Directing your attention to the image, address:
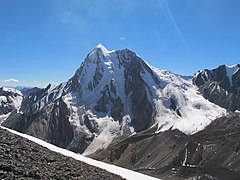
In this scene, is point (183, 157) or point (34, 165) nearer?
point (34, 165)

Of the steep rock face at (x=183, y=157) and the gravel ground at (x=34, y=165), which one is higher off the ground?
the steep rock face at (x=183, y=157)

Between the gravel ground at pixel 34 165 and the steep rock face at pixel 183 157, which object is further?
the steep rock face at pixel 183 157

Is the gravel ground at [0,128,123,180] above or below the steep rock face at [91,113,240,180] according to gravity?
below

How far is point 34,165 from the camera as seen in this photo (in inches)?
778

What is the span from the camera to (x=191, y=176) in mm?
79312

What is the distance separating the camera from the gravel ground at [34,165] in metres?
18.1

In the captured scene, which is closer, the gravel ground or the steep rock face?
the gravel ground

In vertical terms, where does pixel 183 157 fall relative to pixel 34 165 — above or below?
above

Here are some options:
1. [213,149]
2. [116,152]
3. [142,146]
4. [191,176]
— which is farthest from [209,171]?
[116,152]

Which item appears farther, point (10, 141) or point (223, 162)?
point (223, 162)

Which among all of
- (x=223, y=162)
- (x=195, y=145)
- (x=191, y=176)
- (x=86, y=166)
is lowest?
(x=86, y=166)

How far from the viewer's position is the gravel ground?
18.1 meters

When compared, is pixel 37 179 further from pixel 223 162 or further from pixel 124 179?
pixel 223 162

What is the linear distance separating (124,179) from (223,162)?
93192 mm
